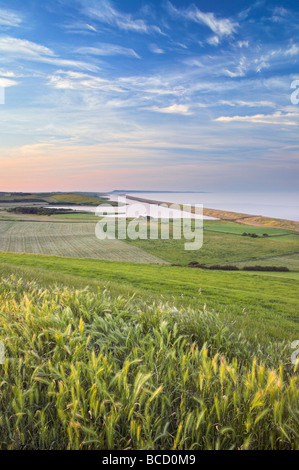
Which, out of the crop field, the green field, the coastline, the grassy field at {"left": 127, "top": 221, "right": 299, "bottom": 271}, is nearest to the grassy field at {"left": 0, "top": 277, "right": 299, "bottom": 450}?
the green field

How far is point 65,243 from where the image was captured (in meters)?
55.1

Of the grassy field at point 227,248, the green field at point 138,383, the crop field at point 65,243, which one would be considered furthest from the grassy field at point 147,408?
the grassy field at point 227,248

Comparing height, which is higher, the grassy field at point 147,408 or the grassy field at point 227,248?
the grassy field at point 147,408

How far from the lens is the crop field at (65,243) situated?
4612cm

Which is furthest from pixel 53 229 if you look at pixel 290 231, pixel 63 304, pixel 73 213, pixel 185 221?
pixel 63 304

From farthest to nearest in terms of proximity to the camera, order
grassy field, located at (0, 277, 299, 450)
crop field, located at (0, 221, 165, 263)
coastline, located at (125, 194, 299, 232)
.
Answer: coastline, located at (125, 194, 299, 232), crop field, located at (0, 221, 165, 263), grassy field, located at (0, 277, 299, 450)

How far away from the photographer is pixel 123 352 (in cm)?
404

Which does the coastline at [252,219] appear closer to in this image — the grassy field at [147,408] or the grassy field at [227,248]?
the grassy field at [227,248]

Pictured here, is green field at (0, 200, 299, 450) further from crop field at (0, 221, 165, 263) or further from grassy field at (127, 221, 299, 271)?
grassy field at (127, 221, 299, 271)

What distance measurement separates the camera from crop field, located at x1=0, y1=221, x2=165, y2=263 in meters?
46.1

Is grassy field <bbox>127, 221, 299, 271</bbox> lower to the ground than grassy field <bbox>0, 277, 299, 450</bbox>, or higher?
lower

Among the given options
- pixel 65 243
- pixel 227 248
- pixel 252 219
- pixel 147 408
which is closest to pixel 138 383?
pixel 147 408

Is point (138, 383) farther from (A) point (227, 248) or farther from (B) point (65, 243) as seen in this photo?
(A) point (227, 248)
